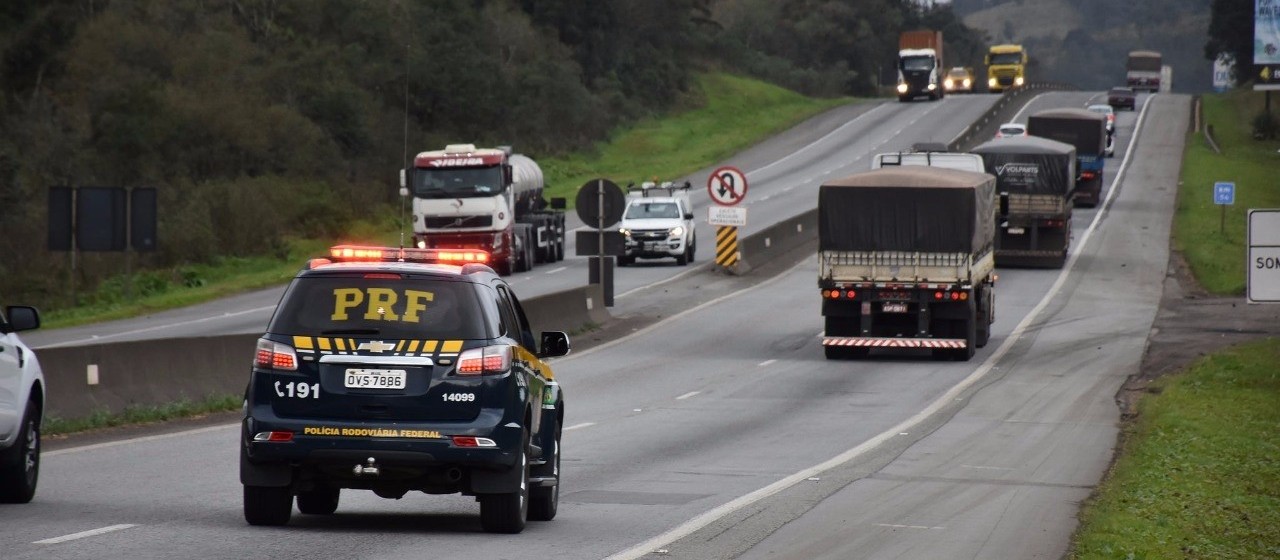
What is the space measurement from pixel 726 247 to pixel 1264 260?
88.7 ft

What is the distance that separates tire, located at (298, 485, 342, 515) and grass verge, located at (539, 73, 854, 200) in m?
56.9

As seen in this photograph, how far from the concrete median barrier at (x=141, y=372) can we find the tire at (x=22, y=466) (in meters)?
5.42

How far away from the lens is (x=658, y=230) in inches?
1858

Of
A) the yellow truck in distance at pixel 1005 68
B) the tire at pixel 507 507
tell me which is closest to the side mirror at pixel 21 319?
the tire at pixel 507 507

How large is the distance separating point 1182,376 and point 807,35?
12155cm

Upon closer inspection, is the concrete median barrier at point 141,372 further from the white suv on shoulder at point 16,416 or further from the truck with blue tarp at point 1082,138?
the truck with blue tarp at point 1082,138

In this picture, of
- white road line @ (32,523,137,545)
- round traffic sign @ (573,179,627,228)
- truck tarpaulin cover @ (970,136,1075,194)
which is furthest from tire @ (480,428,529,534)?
truck tarpaulin cover @ (970,136,1075,194)

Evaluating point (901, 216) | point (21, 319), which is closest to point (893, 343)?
point (901, 216)

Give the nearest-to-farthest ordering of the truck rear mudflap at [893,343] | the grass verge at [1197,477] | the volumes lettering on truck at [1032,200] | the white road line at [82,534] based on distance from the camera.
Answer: the white road line at [82,534]
the grass verge at [1197,477]
the truck rear mudflap at [893,343]
the volumes lettering on truck at [1032,200]

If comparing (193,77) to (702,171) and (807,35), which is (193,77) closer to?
(702,171)

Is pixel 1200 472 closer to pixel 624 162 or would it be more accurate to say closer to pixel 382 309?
pixel 382 309

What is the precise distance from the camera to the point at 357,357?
10891 millimetres

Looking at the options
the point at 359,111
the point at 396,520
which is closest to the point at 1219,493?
the point at 396,520

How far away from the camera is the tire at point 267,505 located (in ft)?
37.0
